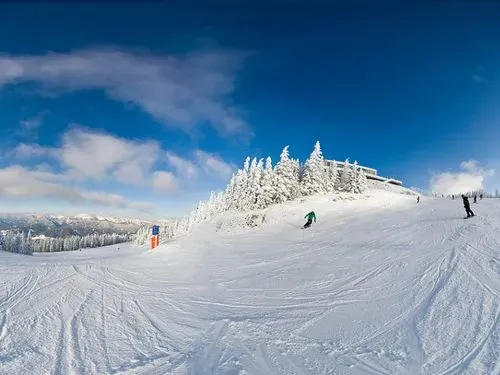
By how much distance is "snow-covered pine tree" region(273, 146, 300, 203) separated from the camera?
2248 inches

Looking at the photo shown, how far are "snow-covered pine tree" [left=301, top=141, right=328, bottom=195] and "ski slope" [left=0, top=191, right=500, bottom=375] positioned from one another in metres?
42.1

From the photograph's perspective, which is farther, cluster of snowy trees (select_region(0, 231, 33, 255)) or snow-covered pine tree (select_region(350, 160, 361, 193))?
cluster of snowy trees (select_region(0, 231, 33, 255))

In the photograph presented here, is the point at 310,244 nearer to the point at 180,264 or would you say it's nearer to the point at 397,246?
the point at 397,246

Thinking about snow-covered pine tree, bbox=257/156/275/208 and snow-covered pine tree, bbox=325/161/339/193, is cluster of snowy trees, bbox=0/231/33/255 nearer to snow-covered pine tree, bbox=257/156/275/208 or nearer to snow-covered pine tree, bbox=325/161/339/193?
snow-covered pine tree, bbox=257/156/275/208

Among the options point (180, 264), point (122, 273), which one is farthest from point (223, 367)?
point (180, 264)

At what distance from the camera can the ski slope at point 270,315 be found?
659 centimetres

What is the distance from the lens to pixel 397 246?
18.9 m

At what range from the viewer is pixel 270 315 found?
9.86 metres

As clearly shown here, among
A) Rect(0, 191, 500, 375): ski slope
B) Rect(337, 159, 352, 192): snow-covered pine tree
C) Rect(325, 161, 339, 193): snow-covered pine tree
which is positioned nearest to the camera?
Rect(0, 191, 500, 375): ski slope

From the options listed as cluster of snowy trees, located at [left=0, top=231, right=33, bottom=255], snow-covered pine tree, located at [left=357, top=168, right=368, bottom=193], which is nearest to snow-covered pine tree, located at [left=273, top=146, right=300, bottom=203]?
snow-covered pine tree, located at [left=357, top=168, right=368, bottom=193]

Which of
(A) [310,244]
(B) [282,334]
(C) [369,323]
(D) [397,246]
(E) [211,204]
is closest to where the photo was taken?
(B) [282,334]

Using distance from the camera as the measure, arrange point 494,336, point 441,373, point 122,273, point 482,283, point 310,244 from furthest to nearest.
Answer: point 310,244, point 122,273, point 482,283, point 494,336, point 441,373

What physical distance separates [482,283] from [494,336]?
3824 mm

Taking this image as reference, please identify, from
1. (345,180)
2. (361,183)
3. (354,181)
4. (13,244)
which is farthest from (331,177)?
(13,244)
